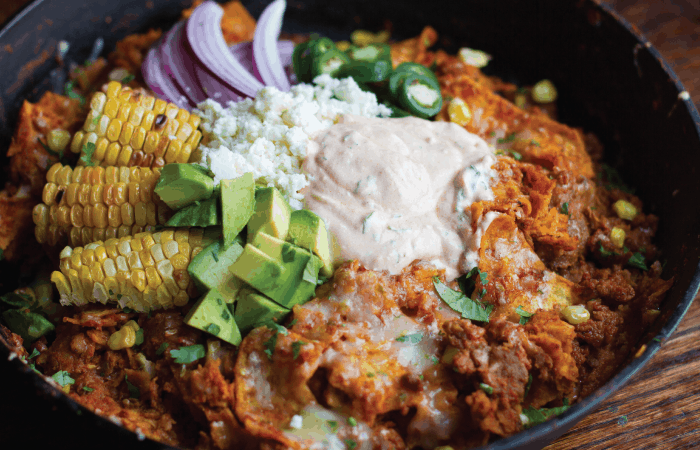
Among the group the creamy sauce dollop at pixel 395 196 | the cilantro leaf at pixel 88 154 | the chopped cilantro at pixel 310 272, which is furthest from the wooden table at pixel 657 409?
the cilantro leaf at pixel 88 154

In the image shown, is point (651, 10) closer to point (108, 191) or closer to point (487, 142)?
point (487, 142)

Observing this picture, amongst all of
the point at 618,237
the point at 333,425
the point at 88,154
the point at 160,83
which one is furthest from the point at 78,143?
the point at 618,237

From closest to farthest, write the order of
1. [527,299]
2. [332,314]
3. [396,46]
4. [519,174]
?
[332,314], [527,299], [519,174], [396,46]

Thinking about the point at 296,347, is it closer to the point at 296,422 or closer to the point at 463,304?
the point at 296,422

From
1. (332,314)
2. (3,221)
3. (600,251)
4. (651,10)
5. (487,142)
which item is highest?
(651,10)

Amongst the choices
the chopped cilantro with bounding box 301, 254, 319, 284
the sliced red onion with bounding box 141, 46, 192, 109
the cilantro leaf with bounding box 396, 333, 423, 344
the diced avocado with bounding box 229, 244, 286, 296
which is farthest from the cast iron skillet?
the chopped cilantro with bounding box 301, 254, 319, 284

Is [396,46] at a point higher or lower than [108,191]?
higher

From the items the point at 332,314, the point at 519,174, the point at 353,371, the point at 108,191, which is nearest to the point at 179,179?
the point at 108,191

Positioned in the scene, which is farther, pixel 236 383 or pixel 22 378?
pixel 236 383
